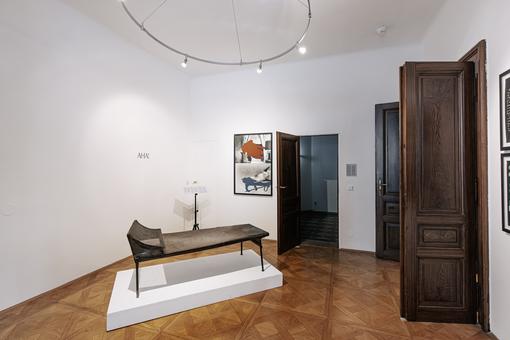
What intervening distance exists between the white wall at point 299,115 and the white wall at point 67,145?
1.26m

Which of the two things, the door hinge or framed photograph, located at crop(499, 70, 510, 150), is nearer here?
framed photograph, located at crop(499, 70, 510, 150)

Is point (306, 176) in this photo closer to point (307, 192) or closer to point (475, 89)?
point (307, 192)

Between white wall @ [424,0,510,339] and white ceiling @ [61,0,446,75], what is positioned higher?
white ceiling @ [61,0,446,75]

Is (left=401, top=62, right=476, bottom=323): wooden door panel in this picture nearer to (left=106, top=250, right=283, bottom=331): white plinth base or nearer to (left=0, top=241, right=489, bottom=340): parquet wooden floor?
(left=0, top=241, right=489, bottom=340): parquet wooden floor

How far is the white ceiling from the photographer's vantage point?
323cm

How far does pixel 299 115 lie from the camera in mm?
4996

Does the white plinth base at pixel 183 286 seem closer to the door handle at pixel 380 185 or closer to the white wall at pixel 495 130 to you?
the white wall at pixel 495 130

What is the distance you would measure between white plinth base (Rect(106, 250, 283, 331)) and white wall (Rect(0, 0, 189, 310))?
37.3 inches

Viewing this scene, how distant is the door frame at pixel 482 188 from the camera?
2.27m

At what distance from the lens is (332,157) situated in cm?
810

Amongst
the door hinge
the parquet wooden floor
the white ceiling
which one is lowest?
the parquet wooden floor

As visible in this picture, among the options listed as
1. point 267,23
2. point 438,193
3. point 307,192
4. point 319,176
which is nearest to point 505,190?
point 438,193

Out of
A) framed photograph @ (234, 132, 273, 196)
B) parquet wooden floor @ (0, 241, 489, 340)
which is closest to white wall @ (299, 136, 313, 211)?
framed photograph @ (234, 132, 273, 196)

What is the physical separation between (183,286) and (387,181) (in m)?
3.51
